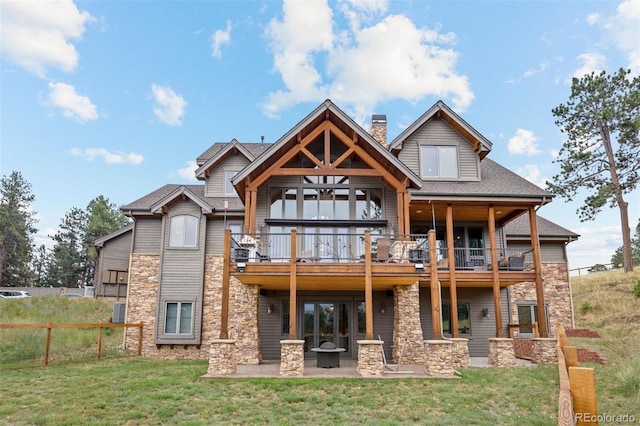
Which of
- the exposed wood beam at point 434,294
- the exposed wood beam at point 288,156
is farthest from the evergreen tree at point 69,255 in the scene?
the exposed wood beam at point 434,294

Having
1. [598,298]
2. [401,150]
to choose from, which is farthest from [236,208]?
[598,298]

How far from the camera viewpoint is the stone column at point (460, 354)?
41.5 feet

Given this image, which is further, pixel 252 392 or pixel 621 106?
pixel 621 106

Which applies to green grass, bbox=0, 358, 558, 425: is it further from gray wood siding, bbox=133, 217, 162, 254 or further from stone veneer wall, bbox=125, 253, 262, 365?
gray wood siding, bbox=133, 217, 162, 254

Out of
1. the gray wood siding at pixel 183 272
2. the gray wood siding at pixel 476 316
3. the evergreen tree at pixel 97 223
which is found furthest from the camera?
the evergreen tree at pixel 97 223

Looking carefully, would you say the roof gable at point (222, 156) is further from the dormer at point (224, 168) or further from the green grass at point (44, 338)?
the green grass at point (44, 338)

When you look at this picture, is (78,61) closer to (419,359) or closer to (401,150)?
(401,150)

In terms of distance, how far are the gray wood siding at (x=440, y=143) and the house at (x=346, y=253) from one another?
0.18ft

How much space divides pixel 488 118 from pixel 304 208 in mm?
17032

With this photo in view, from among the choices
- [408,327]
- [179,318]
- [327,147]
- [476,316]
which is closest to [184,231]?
[179,318]

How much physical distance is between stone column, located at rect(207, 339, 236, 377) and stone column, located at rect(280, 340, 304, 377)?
1370 millimetres

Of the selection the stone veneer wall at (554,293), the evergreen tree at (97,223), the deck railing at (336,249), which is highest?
the evergreen tree at (97,223)

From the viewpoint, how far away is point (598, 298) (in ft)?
75.0

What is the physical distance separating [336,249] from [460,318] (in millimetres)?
6320
